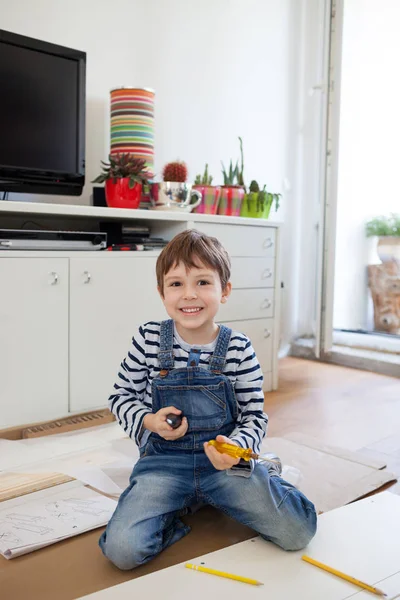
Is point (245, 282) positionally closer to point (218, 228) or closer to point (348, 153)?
point (218, 228)

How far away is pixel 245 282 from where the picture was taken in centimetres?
247

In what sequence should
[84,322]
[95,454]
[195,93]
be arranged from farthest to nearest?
[195,93]
[84,322]
[95,454]

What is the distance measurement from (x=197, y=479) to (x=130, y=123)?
1.54 m

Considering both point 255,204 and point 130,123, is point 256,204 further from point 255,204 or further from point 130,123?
point 130,123

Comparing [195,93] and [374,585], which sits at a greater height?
[195,93]

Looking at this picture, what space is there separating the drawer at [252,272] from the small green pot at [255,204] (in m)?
0.20

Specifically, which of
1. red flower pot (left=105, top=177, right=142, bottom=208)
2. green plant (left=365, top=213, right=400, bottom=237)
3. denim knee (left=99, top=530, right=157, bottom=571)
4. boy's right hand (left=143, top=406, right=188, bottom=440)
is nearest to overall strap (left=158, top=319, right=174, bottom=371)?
boy's right hand (left=143, top=406, right=188, bottom=440)

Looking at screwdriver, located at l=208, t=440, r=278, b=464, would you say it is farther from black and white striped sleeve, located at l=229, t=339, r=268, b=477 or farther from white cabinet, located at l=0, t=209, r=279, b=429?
white cabinet, located at l=0, t=209, r=279, b=429

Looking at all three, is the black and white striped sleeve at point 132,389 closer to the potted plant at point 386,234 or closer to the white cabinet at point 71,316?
the white cabinet at point 71,316

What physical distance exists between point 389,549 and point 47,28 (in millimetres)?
2082

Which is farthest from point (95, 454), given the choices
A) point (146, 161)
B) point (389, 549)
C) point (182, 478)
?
point (146, 161)

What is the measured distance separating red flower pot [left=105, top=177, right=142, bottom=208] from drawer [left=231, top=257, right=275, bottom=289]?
0.46 meters

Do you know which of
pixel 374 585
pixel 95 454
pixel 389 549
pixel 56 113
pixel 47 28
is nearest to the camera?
pixel 374 585

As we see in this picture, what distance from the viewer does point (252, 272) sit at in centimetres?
250
